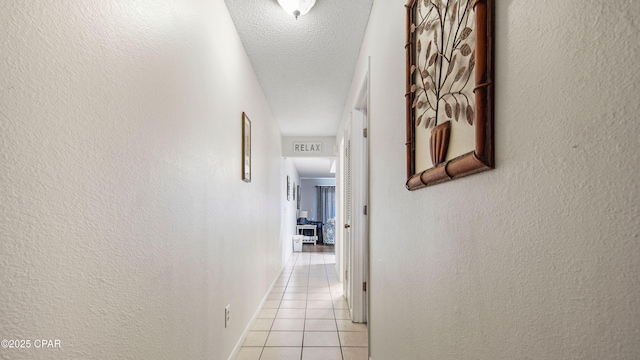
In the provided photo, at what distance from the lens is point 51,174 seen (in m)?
0.71

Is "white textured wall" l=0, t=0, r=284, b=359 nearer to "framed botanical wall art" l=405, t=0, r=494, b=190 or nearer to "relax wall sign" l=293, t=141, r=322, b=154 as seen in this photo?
"framed botanical wall art" l=405, t=0, r=494, b=190

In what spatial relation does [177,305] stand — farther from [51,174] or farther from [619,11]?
[619,11]

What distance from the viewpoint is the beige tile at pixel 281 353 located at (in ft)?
7.77

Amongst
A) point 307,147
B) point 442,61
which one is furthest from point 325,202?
point 442,61

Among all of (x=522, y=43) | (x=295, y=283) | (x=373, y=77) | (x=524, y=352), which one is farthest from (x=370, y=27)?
(x=295, y=283)

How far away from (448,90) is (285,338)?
2429mm

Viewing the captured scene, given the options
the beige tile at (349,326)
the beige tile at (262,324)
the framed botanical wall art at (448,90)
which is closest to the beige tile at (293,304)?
the beige tile at (262,324)

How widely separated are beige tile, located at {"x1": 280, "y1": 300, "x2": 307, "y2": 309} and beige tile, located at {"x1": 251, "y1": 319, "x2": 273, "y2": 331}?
1.47 ft

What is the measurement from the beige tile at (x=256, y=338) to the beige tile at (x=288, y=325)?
14 cm

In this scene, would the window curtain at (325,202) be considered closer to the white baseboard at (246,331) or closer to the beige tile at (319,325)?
the white baseboard at (246,331)

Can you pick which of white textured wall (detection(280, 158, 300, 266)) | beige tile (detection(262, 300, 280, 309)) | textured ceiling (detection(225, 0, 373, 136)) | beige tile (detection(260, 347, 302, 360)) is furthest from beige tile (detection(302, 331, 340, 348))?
white textured wall (detection(280, 158, 300, 266))

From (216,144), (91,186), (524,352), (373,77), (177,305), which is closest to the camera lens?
(524,352)

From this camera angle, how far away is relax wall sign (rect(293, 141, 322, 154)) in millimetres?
5977

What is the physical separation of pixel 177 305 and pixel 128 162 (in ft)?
2.22
